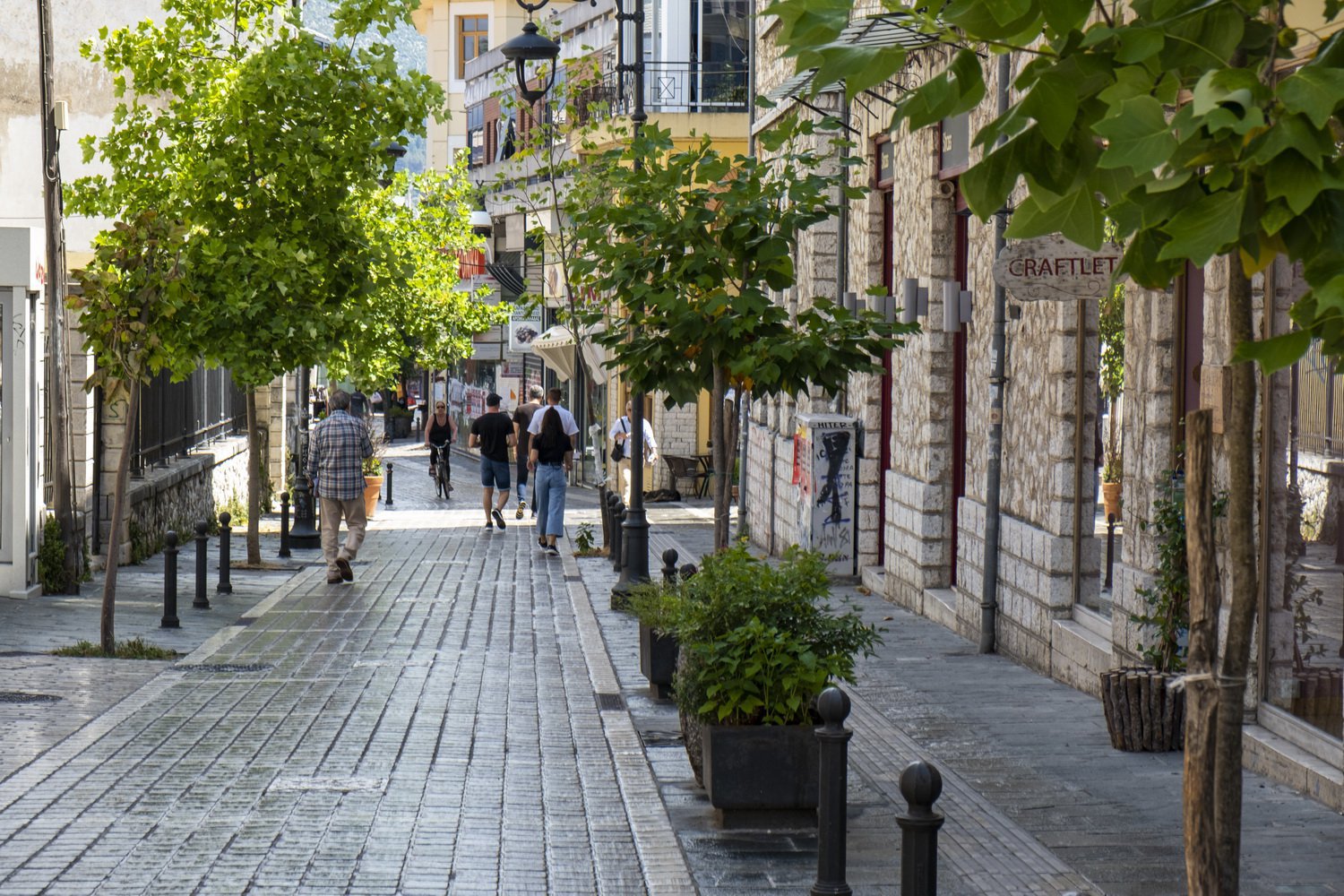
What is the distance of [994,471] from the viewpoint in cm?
1338

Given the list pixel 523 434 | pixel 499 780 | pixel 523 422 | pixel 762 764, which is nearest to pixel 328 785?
pixel 499 780

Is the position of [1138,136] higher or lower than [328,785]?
higher

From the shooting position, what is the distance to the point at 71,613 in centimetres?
1551

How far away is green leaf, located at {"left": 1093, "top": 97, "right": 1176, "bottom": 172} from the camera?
3.18m

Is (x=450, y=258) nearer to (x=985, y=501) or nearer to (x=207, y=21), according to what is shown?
(x=207, y=21)

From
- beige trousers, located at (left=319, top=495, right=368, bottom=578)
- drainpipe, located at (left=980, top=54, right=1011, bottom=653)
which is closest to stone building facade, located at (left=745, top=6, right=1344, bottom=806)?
drainpipe, located at (left=980, top=54, right=1011, bottom=653)

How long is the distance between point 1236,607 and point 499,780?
17.9 ft

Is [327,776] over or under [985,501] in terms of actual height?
under

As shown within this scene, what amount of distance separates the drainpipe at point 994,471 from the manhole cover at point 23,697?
21.2 ft

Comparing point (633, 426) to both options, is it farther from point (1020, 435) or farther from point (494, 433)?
point (494, 433)

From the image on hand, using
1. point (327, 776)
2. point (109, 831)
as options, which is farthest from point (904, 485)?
point (109, 831)

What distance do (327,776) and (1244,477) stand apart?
5819 mm

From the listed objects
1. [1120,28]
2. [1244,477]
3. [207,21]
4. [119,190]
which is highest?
[207,21]

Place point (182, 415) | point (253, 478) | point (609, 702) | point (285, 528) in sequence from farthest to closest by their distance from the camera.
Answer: point (182, 415) → point (285, 528) → point (253, 478) → point (609, 702)
